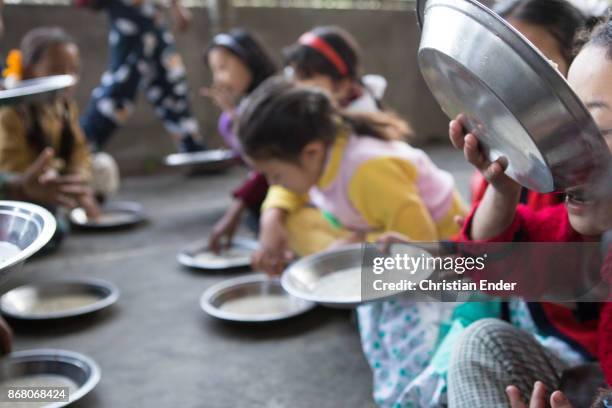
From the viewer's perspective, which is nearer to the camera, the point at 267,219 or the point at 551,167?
the point at 551,167

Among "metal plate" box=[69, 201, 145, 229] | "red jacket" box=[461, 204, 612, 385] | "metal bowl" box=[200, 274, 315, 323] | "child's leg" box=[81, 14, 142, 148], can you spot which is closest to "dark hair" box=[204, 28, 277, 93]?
"metal plate" box=[69, 201, 145, 229]

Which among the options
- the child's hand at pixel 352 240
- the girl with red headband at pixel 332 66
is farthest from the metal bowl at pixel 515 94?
the girl with red headband at pixel 332 66

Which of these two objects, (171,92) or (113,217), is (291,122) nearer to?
(113,217)

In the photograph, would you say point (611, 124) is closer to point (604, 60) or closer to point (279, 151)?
point (604, 60)

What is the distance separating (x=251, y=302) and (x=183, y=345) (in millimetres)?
313

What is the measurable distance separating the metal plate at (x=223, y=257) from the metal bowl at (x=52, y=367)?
2.89 feet

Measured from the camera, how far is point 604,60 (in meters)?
0.88

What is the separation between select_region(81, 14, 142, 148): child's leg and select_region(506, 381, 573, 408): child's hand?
123 inches

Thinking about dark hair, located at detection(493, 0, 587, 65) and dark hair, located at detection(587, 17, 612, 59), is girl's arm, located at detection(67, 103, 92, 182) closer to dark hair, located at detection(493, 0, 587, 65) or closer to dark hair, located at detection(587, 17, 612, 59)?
dark hair, located at detection(493, 0, 587, 65)

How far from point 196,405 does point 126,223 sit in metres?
1.73

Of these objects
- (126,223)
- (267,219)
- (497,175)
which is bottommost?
(126,223)

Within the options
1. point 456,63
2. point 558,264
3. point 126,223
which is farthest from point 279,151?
point 126,223

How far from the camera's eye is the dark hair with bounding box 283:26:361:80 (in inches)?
99.6

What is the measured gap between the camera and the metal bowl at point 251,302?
1.95 meters
